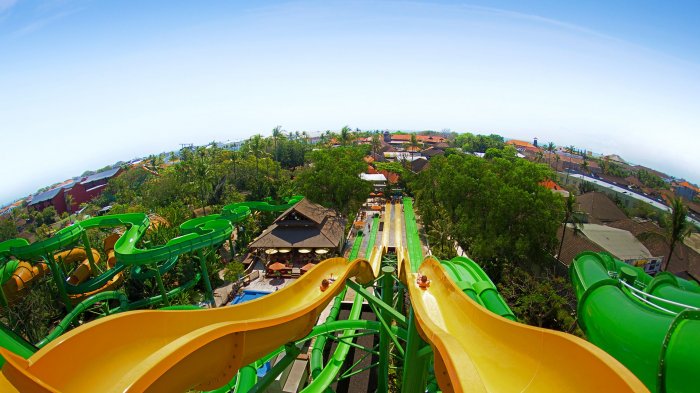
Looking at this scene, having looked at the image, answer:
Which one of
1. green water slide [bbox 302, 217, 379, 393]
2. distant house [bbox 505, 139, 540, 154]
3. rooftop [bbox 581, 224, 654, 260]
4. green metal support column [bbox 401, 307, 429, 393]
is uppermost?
distant house [bbox 505, 139, 540, 154]

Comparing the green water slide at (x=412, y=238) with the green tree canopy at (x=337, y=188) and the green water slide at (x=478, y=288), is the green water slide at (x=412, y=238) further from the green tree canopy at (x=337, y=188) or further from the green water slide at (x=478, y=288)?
the green water slide at (x=478, y=288)

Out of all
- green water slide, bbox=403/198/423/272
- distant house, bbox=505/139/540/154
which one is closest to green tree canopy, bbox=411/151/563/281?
green water slide, bbox=403/198/423/272

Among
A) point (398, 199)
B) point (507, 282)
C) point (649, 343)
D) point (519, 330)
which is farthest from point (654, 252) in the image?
point (519, 330)

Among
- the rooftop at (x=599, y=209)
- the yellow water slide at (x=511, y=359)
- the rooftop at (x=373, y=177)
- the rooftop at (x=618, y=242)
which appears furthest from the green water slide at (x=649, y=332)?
the rooftop at (x=373, y=177)

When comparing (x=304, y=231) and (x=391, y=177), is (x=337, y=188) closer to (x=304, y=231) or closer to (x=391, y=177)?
(x=304, y=231)

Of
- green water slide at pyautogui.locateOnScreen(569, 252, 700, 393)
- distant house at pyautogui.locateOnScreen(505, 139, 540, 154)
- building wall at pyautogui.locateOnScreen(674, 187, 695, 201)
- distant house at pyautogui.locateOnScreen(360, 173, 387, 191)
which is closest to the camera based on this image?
green water slide at pyautogui.locateOnScreen(569, 252, 700, 393)

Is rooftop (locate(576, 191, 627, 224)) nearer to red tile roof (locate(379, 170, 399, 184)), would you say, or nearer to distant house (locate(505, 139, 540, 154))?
red tile roof (locate(379, 170, 399, 184))
